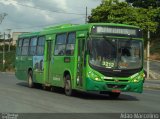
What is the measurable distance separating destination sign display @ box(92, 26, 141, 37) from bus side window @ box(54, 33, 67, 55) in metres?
2.96

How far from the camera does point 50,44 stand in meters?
24.6

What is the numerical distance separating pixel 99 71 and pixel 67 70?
2.59 metres

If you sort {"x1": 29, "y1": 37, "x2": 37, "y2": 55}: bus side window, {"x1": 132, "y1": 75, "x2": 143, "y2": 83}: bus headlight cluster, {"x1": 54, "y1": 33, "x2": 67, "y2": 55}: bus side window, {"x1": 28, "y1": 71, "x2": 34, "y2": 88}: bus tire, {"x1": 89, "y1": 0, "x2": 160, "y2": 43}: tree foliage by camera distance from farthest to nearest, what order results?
{"x1": 89, "y1": 0, "x2": 160, "y2": 43}: tree foliage → {"x1": 28, "y1": 71, "x2": 34, "y2": 88}: bus tire → {"x1": 29, "y1": 37, "x2": 37, "y2": 55}: bus side window → {"x1": 54, "y1": 33, "x2": 67, "y2": 55}: bus side window → {"x1": 132, "y1": 75, "x2": 143, "y2": 83}: bus headlight cluster

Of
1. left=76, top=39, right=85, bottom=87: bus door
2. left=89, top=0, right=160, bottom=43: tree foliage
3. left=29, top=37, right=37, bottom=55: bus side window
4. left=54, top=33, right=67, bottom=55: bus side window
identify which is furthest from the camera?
left=89, top=0, right=160, bottom=43: tree foliage

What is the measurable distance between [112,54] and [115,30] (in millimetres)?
1059

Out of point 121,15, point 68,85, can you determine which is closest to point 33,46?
point 68,85

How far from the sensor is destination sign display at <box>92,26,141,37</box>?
65.9ft

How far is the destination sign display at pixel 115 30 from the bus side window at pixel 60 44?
2.96 metres

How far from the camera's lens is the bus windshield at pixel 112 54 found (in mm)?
19828

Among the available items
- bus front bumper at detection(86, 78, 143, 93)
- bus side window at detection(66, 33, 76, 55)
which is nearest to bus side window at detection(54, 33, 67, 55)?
bus side window at detection(66, 33, 76, 55)

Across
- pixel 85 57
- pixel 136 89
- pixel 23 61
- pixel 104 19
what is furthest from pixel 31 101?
pixel 104 19

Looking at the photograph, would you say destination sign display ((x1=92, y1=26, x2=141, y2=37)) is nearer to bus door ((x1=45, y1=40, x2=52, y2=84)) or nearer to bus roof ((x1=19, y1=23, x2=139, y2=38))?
bus roof ((x1=19, y1=23, x2=139, y2=38))

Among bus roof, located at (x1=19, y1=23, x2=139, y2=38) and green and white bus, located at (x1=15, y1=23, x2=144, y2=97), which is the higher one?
bus roof, located at (x1=19, y1=23, x2=139, y2=38)

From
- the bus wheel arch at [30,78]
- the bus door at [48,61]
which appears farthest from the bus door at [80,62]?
the bus wheel arch at [30,78]
